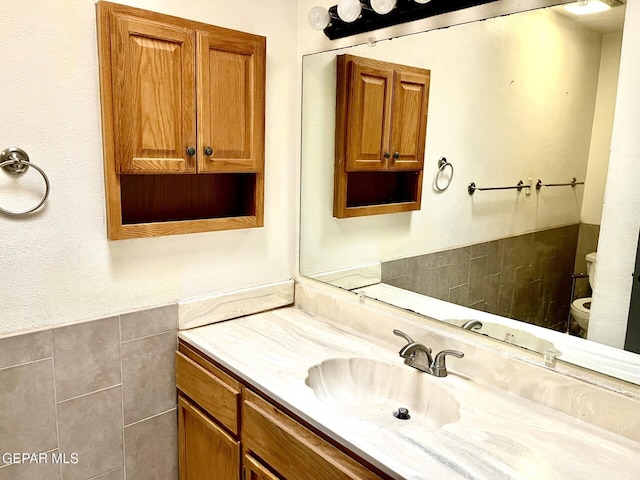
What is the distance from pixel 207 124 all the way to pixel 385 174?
2.16 ft

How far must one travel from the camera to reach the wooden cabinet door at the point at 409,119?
1579 millimetres

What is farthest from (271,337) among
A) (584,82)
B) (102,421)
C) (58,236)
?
(584,82)

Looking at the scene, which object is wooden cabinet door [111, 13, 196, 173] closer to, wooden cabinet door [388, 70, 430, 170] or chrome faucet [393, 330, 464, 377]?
wooden cabinet door [388, 70, 430, 170]

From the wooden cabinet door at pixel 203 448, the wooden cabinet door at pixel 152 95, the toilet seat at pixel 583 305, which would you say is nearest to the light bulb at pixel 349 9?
the wooden cabinet door at pixel 152 95

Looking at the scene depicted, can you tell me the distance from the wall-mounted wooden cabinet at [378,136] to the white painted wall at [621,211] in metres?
0.59

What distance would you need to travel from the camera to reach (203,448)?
1643 mm

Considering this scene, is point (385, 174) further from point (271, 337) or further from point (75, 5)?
point (75, 5)

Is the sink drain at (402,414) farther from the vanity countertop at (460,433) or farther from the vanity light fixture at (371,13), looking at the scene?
the vanity light fixture at (371,13)

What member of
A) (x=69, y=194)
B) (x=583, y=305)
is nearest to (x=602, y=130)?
(x=583, y=305)

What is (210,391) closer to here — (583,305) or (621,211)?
(583,305)

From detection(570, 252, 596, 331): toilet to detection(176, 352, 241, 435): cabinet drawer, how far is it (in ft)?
3.16

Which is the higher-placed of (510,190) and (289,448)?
(510,190)

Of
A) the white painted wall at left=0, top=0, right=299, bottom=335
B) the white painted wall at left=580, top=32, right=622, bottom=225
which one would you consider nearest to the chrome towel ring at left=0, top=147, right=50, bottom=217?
the white painted wall at left=0, top=0, right=299, bottom=335

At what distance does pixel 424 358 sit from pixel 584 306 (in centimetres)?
47
